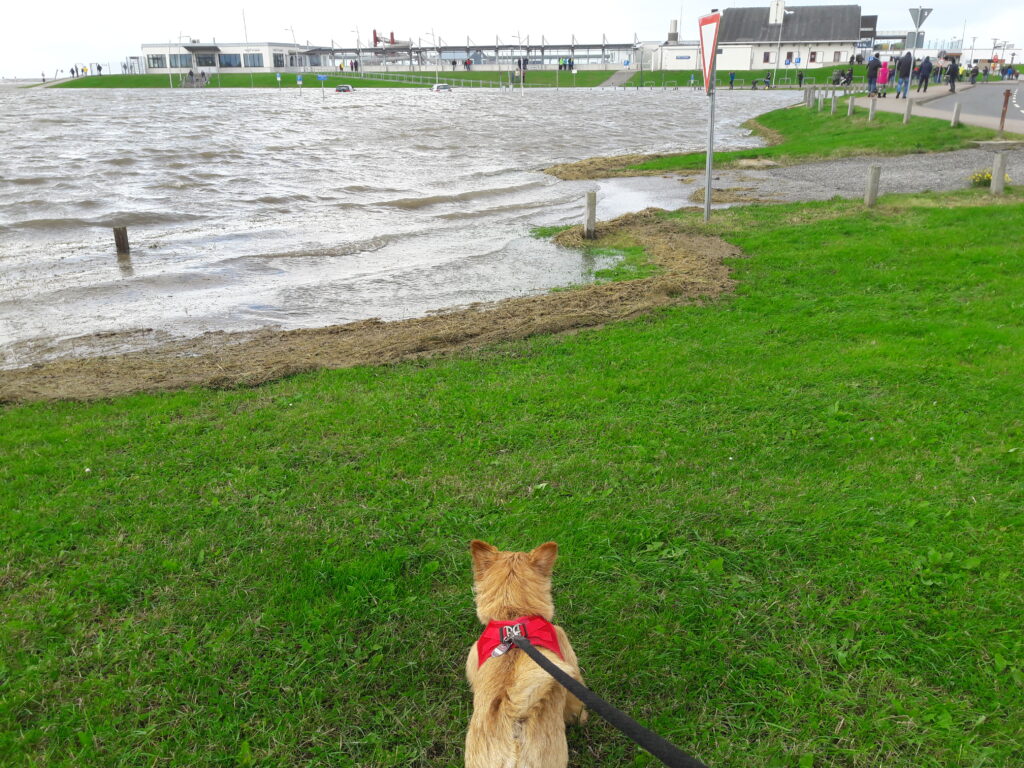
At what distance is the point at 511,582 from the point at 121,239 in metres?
16.3

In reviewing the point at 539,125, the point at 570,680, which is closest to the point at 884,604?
the point at 570,680

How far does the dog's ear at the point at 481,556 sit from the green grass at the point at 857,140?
2749cm

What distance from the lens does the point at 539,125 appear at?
52094 mm

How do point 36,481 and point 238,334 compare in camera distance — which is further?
point 238,334

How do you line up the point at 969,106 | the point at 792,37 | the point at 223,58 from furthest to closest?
the point at 223,58, the point at 792,37, the point at 969,106

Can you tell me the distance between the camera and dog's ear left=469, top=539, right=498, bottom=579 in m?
3.25

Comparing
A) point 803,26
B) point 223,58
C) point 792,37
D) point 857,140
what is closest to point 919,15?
point 857,140

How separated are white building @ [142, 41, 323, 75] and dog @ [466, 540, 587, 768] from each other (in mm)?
146408

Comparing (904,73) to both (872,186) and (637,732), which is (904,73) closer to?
(872,186)

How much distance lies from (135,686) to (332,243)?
600 inches

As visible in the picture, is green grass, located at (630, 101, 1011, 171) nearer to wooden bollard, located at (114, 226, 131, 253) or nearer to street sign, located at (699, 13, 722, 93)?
street sign, located at (699, 13, 722, 93)

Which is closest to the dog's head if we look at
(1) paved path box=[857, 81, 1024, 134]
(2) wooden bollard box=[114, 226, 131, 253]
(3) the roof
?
(2) wooden bollard box=[114, 226, 131, 253]

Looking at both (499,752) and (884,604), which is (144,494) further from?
(884,604)

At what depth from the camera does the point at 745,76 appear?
106 m
